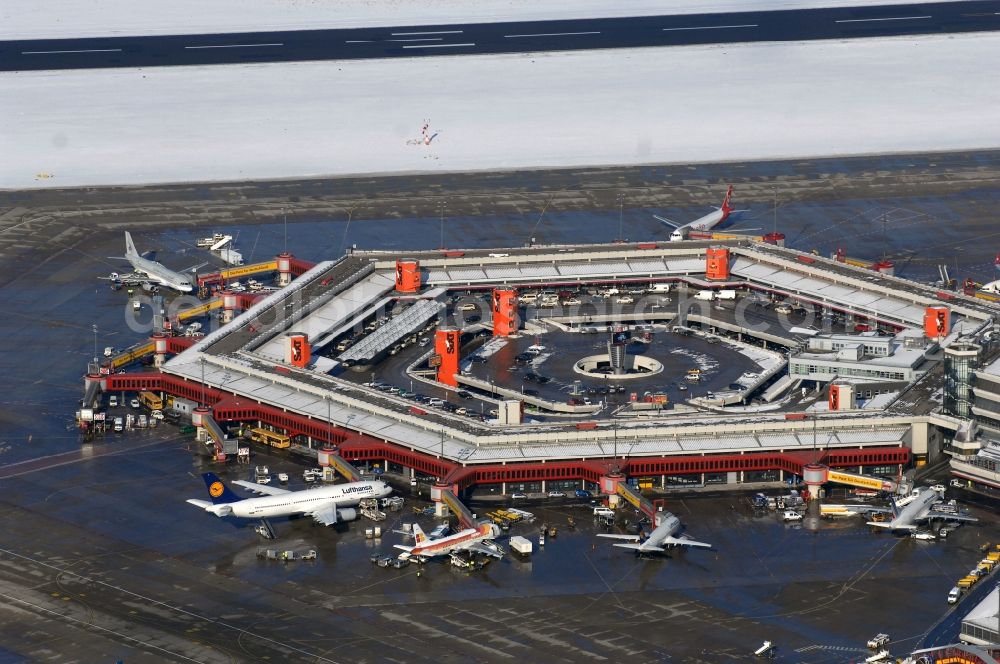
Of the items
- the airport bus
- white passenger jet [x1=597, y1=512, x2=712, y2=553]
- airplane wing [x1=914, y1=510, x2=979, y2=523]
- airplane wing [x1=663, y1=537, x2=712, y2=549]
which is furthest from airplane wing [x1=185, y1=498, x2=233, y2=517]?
airplane wing [x1=914, y1=510, x2=979, y2=523]

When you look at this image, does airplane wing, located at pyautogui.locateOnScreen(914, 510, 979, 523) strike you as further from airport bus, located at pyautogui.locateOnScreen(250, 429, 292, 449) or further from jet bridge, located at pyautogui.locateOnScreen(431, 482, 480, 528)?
airport bus, located at pyautogui.locateOnScreen(250, 429, 292, 449)

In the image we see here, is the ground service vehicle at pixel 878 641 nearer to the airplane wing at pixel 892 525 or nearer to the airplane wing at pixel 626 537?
the airplane wing at pixel 892 525

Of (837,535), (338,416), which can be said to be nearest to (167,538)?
(338,416)

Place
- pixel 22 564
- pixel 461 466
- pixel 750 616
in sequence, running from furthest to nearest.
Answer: pixel 461 466 < pixel 22 564 < pixel 750 616

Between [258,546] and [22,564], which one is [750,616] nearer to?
[258,546]

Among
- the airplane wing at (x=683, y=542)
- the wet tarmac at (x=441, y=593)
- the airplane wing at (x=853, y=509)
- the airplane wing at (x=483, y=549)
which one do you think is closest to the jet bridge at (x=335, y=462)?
the wet tarmac at (x=441, y=593)

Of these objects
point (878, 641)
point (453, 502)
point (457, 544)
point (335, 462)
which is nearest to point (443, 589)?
point (457, 544)
